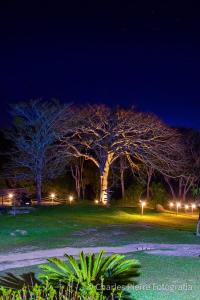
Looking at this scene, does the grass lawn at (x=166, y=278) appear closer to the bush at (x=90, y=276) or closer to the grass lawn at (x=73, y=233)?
the bush at (x=90, y=276)

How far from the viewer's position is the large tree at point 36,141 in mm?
33125

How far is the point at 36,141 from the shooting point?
3322 cm

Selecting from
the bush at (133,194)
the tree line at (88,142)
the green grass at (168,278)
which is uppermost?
the tree line at (88,142)

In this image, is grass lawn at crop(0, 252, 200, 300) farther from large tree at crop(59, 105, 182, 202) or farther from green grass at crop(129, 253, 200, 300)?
large tree at crop(59, 105, 182, 202)

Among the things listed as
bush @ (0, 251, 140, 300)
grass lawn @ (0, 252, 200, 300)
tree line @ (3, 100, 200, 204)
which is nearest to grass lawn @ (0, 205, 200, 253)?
grass lawn @ (0, 252, 200, 300)

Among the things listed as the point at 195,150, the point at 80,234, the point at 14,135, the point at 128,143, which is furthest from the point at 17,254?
the point at 195,150

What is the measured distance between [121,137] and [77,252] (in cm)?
1849

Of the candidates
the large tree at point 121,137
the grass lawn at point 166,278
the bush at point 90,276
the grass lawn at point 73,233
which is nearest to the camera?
the bush at point 90,276

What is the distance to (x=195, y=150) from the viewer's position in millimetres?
39250

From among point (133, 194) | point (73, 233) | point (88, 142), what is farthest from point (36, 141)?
point (73, 233)

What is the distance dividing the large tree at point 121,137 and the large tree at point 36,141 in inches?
77.0

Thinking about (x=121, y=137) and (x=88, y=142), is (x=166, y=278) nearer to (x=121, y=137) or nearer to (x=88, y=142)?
(x=88, y=142)

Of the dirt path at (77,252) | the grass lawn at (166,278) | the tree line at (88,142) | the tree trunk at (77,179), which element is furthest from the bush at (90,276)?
the tree trunk at (77,179)

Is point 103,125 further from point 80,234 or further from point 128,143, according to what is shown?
point 80,234
